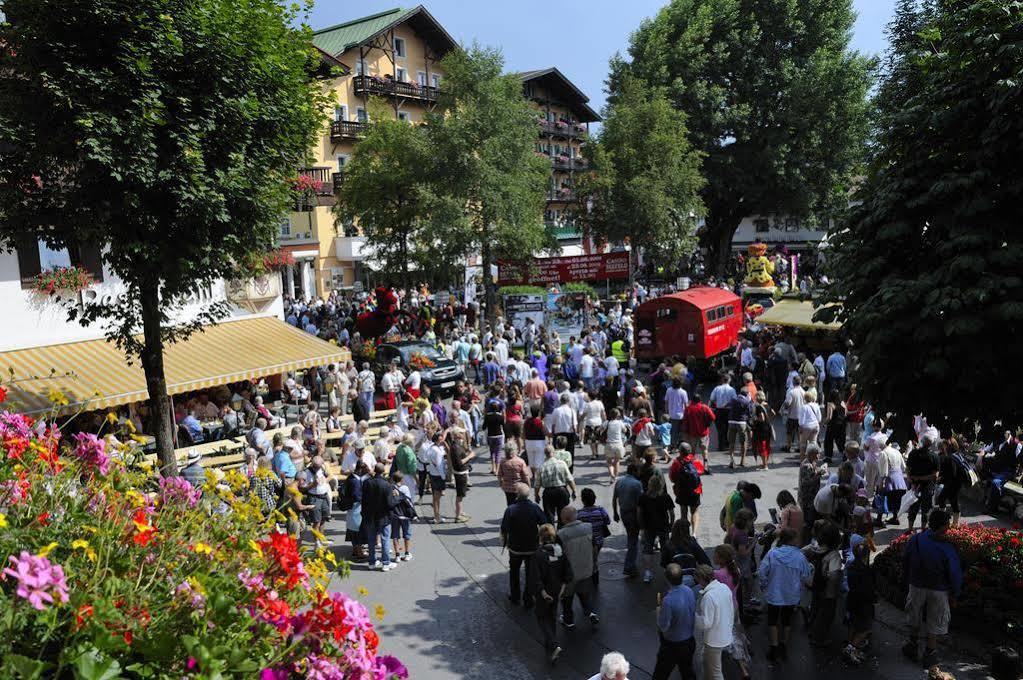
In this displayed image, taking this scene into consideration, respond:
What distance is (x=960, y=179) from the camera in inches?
288

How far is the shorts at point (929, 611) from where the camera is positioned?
792 centimetres

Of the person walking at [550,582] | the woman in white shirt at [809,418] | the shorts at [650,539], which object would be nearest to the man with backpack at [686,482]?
the shorts at [650,539]

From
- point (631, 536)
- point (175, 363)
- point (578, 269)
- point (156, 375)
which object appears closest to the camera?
point (631, 536)

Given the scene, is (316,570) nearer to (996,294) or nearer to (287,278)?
(996,294)

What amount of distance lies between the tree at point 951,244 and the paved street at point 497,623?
9.08 ft

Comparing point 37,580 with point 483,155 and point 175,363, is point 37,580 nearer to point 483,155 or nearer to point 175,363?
point 175,363

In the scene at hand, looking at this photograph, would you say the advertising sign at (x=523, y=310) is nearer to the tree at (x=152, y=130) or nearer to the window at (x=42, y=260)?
the window at (x=42, y=260)

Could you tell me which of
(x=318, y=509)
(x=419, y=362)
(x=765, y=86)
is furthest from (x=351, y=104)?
(x=318, y=509)

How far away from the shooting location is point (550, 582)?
8484mm

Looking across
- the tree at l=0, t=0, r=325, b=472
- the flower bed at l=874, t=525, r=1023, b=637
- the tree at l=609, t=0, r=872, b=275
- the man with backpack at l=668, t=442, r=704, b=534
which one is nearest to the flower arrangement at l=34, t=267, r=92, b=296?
the tree at l=0, t=0, r=325, b=472

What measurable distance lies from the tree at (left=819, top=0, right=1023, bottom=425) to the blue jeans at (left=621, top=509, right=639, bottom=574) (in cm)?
350

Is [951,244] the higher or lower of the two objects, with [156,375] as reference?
higher

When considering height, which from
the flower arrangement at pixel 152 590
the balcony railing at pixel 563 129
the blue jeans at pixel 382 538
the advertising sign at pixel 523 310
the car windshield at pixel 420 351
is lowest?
the blue jeans at pixel 382 538

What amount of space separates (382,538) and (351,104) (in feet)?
118
